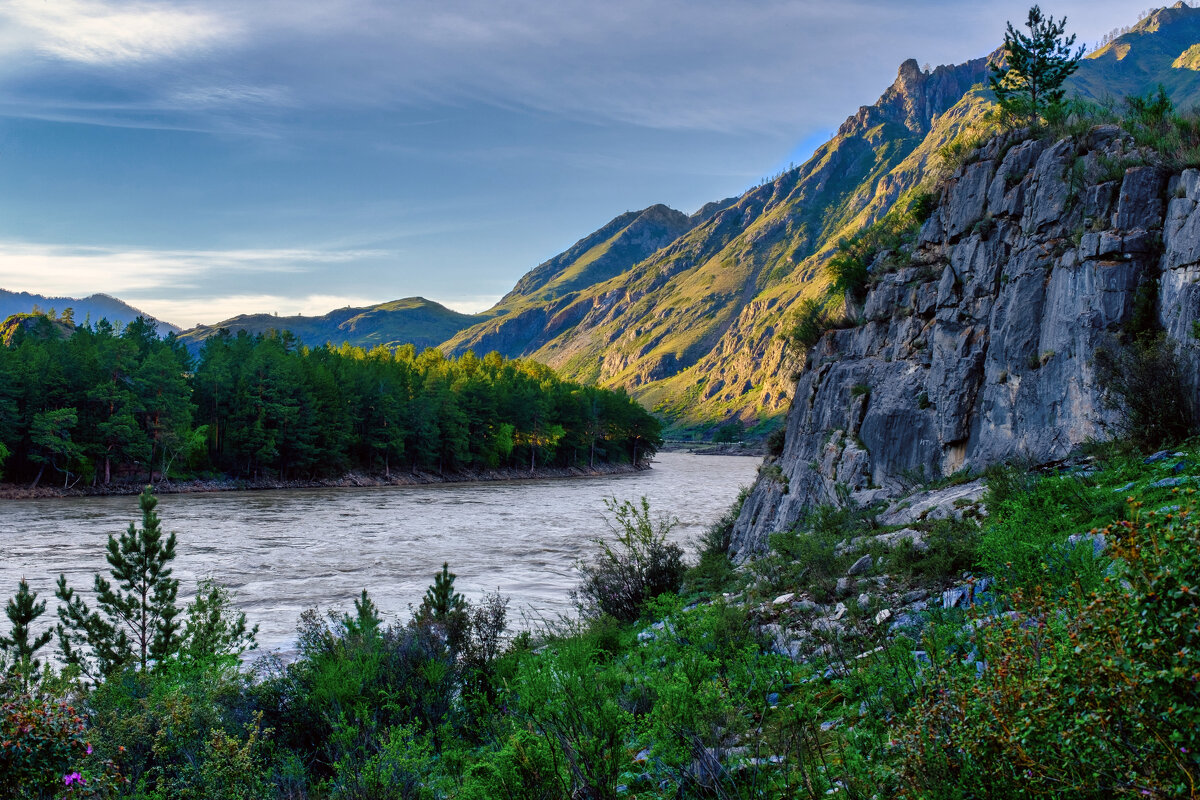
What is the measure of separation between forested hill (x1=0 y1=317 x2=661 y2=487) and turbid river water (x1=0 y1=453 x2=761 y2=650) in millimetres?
7966

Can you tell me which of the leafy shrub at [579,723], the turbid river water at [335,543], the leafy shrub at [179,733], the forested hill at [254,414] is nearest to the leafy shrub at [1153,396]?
the leafy shrub at [579,723]

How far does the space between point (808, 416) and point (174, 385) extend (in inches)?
2496

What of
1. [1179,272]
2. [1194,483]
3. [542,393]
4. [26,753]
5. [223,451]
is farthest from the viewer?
[542,393]

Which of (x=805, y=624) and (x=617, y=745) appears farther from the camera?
(x=805, y=624)

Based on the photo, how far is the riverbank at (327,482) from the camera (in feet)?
184

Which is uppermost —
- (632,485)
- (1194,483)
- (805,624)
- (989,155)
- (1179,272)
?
(989,155)

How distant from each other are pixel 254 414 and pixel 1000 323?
240 ft

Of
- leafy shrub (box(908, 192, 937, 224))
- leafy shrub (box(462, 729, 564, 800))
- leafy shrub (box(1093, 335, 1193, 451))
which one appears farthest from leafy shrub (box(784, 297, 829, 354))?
leafy shrub (box(462, 729, 564, 800))

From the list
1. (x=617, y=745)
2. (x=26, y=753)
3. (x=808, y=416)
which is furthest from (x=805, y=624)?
(x=808, y=416)

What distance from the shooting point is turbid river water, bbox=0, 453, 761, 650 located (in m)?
22.8

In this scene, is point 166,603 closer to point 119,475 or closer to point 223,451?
point 119,475

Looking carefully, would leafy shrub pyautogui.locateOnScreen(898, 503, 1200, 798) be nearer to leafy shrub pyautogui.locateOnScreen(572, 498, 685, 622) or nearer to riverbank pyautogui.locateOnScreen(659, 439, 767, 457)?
leafy shrub pyautogui.locateOnScreen(572, 498, 685, 622)

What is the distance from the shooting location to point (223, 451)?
236 ft

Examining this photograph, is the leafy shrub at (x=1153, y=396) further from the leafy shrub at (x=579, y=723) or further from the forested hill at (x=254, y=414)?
the forested hill at (x=254, y=414)
